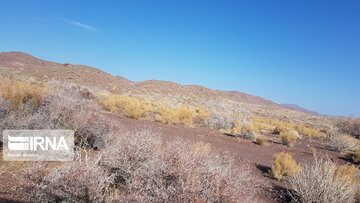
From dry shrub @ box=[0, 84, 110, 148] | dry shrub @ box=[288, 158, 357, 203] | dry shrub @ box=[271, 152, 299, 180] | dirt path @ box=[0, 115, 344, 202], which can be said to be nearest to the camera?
dirt path @ box=[0, 115, 344, 202]

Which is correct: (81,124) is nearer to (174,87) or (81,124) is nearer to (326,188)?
(326,188)

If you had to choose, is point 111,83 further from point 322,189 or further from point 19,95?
point 322,189

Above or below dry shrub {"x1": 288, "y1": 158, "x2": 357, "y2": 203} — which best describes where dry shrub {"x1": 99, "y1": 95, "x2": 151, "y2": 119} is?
above

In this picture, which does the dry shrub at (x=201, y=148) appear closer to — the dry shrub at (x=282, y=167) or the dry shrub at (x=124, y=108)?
the dry shrub at (x=282, y=167)

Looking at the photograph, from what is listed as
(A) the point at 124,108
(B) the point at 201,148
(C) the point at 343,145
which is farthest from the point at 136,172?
(C) the point at 343,145

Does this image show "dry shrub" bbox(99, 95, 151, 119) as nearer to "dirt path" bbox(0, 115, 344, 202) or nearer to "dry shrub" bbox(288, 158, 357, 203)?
"dirt path" bbox(0, 115, 344, 202)

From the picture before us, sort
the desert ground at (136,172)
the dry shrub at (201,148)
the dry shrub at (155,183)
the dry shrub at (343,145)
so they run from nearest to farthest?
the dry shrub at (155,183)
the desert ground at (136,172)
the dry shrub at (201,148)
the dry shrub at (343,145)

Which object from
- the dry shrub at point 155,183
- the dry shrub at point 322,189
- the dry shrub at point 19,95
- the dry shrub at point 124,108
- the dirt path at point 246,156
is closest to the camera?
the dry shrub at point 155,183

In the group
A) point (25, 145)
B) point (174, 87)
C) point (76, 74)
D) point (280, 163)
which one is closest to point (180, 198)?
point (25, 145)

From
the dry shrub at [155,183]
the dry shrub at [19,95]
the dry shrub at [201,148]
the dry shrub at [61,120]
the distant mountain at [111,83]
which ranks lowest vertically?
the dry shrub at [155,183]

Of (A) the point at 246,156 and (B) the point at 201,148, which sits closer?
(B) the point at 201,148

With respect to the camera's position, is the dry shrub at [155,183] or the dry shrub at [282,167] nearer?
the dry shrub at [155,183]

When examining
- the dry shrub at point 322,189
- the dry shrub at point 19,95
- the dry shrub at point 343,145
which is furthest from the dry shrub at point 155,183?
the dry shrub at point 343,145

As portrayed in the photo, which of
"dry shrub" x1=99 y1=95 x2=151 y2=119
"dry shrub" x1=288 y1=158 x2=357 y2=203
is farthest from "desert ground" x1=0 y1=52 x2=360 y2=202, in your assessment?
"dry shrub" x1=99 y1=95 x2=151 y2=119
